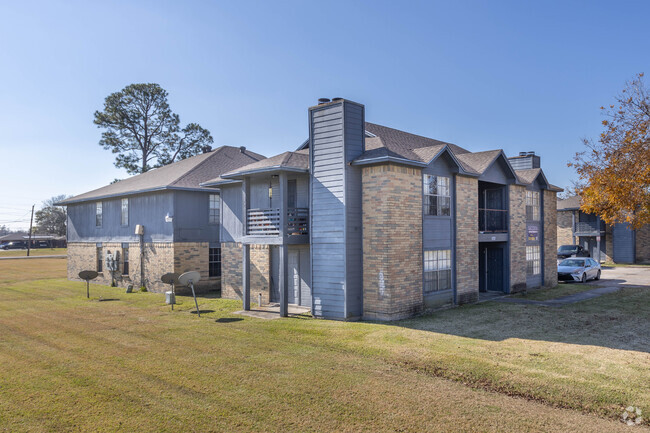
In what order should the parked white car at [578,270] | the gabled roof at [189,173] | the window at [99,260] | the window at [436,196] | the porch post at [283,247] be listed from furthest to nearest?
1. the window at [99,260]
2. the parked white car at [578,270]
3. the gabled roof at [189,173]
4. the window at [436,196]
5. the porch post at [283,247]

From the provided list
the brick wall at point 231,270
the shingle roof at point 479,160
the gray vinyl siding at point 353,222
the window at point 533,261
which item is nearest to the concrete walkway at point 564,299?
the window at point 533,261

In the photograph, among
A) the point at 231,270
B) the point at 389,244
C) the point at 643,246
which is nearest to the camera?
the point at 389,244

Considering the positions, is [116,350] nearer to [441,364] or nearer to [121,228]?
[441,364]

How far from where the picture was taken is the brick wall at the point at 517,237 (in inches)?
802

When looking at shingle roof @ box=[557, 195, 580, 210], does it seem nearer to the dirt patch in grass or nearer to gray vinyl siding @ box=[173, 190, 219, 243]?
the dirt patch in grass

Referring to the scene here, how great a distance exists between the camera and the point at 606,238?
41.0 m

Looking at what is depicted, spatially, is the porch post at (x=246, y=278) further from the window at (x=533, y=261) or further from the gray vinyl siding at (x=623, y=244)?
the gray vinyl siding at (x=623, y=244)

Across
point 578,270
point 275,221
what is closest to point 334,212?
point 275,221

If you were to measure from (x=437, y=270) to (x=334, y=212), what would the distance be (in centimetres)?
461

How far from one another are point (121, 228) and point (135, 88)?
2457 cm

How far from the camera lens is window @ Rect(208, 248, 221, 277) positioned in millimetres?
22547

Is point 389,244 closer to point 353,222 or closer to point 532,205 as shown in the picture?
point 353,222

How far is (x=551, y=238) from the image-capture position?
23156 millimetres

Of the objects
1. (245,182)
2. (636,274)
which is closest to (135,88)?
(245,182)
